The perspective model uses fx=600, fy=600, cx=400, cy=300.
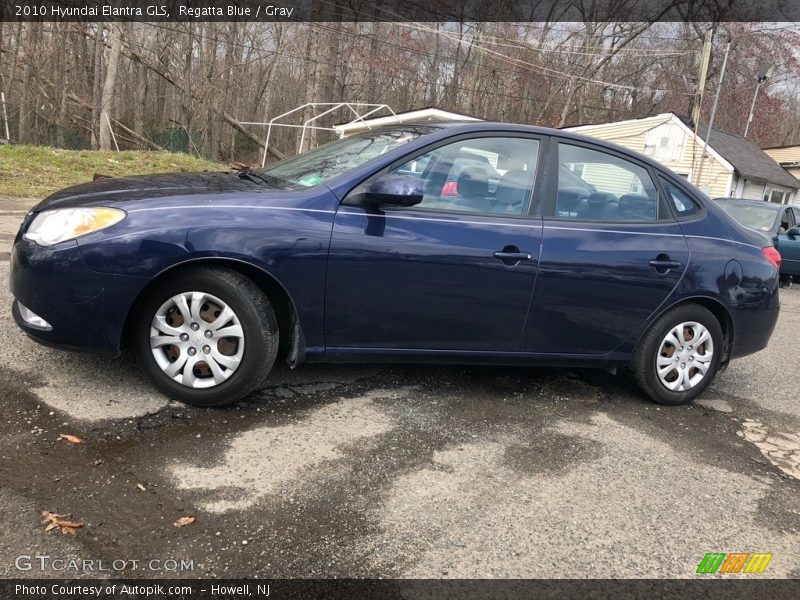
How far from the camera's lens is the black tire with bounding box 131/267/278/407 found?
302 cm

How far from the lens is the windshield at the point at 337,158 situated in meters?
3.46

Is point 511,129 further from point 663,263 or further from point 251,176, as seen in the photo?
point 251,176

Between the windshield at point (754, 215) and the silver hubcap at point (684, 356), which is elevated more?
the windshield at point (754, 215)

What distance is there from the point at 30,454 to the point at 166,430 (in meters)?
0.57

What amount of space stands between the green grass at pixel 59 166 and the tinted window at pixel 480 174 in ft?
33.3

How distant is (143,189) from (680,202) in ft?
11.0

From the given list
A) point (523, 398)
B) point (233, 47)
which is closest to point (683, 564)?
point (523, 398)

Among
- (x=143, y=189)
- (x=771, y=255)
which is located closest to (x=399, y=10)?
(x=771, y=255)

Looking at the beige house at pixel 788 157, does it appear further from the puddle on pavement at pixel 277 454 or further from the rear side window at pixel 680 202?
the puddle on pavement at pixel 277 454

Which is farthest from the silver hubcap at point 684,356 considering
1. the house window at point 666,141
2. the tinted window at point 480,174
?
the house window at point 666,141

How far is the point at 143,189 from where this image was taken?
3234 millimetres

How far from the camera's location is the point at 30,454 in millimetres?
2576

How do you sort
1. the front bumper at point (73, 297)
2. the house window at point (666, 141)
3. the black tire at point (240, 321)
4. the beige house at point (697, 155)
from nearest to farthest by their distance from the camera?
the front bumper at point (73, 297), the black tire at point (240, 321), the beige house at point (697, 155), the house window at point (666, 141)

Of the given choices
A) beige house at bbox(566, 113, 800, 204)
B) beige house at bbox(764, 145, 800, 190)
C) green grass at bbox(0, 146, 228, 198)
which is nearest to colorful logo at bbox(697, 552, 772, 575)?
green grass at bbox(0, 146, 228, 198)
